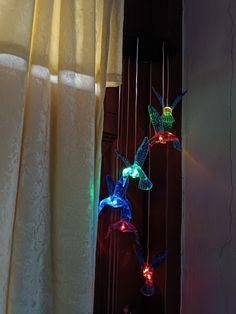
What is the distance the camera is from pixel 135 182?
140 cm

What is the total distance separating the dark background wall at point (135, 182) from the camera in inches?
50.3

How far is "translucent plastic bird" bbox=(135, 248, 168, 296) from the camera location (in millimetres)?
1248

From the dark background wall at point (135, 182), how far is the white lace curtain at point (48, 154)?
0.30 meters

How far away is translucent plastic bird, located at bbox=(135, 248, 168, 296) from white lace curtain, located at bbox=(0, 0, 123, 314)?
35cm

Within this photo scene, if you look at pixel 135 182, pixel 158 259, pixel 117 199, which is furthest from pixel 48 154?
pixel 158 259

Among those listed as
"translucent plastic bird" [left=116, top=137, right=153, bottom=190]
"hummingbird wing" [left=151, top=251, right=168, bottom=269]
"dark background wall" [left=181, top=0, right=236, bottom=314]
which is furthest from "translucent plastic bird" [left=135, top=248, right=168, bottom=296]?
"translucent plastic bird" [left=116, top=137, right=153, bottom=190]

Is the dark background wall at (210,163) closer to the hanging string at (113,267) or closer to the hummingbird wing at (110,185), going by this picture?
the hanging string at (113,267)

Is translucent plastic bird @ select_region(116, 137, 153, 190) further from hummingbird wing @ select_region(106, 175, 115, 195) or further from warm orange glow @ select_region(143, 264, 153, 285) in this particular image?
warm orange glow @ select_region(143, 264, 153, 285)

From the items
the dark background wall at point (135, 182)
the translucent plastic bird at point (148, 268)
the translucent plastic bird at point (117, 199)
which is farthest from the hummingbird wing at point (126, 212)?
the translucent plastic bird at point (148, 268)

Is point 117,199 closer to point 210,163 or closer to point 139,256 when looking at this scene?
point 139,256

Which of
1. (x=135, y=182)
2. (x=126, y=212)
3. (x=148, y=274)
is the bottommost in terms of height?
(x=148, y=274)

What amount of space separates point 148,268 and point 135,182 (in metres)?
0.33

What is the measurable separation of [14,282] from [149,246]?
657 mm

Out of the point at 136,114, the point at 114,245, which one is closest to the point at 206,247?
the point at 114,245
